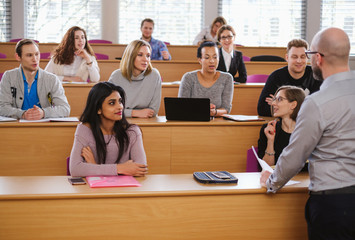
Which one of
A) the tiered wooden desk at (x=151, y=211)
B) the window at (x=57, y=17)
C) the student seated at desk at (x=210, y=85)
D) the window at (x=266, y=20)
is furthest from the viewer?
the window at (x=266, y=20)

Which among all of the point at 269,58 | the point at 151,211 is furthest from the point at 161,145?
the point at 269,58

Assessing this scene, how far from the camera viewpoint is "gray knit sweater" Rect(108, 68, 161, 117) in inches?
140

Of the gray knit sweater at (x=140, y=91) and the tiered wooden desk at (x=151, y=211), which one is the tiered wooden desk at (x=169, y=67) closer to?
the gray knit sweater at (x=140, y=91)

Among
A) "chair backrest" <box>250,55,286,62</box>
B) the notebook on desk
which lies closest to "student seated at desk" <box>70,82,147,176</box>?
the notebook on desk

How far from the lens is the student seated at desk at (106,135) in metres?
2.21

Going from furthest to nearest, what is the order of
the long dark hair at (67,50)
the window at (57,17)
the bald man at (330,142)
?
the window at (57,17)
the long dark hair at (67,50)
the bald man at (330,142)

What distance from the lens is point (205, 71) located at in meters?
3.72

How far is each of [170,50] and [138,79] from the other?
356cm

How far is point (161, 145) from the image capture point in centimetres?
299

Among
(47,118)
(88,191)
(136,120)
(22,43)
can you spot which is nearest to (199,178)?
(88,191)

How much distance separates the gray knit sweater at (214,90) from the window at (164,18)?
5.33m

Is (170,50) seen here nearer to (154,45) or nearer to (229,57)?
(154,45)

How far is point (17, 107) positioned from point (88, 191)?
6.37 ft

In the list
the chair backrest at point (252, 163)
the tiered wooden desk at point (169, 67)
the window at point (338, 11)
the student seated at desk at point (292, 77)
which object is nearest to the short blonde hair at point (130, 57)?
the student seated at desk at point (292, 77)
